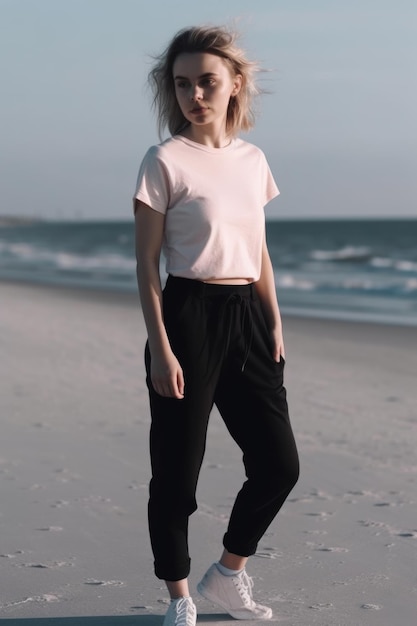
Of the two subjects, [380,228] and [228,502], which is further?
[380,228]

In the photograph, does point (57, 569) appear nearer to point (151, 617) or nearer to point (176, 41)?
point (151, 617)

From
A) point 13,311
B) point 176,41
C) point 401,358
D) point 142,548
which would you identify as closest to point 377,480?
point 142,548

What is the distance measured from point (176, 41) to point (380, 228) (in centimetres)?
5872

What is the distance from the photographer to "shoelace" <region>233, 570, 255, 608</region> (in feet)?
9.42

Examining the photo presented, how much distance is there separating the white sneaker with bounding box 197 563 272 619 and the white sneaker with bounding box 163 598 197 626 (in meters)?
0.14

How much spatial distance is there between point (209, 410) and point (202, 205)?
554 mm

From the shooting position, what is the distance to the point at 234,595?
2.87 meters

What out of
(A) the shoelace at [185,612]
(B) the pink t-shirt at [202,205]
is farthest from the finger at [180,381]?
(A) the shoelace at [185,612]

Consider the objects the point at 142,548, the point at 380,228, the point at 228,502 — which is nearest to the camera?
the point at 142,548

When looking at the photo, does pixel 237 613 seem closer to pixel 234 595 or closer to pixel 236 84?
pixel 234 595

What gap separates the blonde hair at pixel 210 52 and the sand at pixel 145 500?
1.41m

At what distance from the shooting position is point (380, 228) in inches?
2376

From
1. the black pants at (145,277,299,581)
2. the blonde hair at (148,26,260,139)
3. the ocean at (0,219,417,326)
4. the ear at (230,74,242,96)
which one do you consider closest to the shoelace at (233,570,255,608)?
the black pants at (145,277,299,581)

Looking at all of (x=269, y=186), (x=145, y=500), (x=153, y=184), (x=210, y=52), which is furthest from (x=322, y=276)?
(x=153, y=184)
